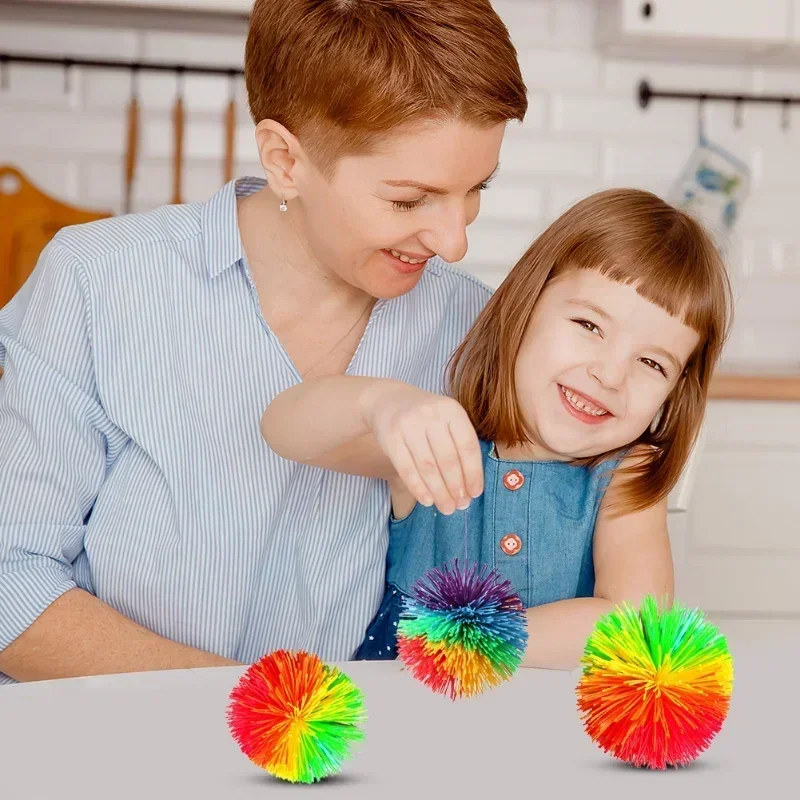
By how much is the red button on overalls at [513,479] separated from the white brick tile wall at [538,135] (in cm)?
152

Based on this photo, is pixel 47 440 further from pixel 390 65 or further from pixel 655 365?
pixel 655 365

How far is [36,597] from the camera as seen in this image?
41.9 inches

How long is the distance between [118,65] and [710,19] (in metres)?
1.41

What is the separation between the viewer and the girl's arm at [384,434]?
0.73 metres

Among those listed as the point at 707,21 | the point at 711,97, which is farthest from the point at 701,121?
the point at 707,21

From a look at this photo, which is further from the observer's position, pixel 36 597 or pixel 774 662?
pixel 36 597

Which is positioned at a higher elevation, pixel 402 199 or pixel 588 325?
pixel 402 199

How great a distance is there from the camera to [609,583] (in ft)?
3.85

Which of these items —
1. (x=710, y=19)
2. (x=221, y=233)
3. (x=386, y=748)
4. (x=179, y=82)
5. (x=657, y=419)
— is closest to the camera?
(x=386, y=748)

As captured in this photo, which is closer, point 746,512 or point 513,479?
point 513,479

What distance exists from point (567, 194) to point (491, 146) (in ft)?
5.87

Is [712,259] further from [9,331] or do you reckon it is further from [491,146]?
[9,331]

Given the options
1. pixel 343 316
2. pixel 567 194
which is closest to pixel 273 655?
pixel 343 316

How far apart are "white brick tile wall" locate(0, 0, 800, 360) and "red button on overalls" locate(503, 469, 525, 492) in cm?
152
